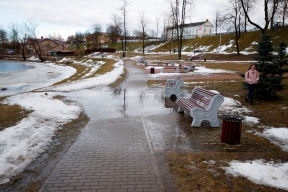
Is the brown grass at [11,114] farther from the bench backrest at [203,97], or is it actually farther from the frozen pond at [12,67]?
the frozen pond at [12,67]

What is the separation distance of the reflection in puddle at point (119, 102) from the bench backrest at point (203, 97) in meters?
1.29

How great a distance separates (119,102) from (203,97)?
417 cm

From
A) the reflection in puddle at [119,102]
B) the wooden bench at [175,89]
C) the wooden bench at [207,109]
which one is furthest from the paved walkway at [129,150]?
Result: the wooden bench at [175,89]

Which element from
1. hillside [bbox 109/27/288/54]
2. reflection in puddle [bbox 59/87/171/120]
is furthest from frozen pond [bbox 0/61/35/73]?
hillside [bbox 109/27/288/54]

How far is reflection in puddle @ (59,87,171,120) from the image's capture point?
28.3 feet

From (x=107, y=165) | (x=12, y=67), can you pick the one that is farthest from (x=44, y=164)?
(x=12, y=67)

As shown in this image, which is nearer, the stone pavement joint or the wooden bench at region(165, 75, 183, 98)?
the stone pavement joint

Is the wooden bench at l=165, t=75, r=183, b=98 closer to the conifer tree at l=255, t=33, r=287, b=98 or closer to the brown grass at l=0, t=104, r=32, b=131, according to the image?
the conifer tree at l=255, t=33, r=287, b=98

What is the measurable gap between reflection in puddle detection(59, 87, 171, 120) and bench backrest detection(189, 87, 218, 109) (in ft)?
4.25

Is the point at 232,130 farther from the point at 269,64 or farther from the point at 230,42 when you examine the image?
the point at 230,42

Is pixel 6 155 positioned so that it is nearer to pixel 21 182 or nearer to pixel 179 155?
pixel 21 182

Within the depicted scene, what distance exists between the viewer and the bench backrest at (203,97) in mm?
6913

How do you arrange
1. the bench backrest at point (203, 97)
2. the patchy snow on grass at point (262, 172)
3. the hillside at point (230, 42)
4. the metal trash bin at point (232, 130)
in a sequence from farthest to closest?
the hillside at point (230, 42) → the bench backrest at point (203, 97) → the metal trash bin at point (232, 130) → the patchy snow on grass at point (262, 172)

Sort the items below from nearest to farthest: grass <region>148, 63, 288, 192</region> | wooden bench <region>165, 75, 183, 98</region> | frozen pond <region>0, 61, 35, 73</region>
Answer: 1. grass <region>148, 63, 288, 192</region>
2. wooden bench <region>165, 75, 183, 98</region>
3. frozen pond <region>0, 61, 35, 73</region>
